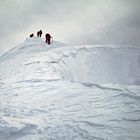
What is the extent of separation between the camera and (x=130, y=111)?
20.4ft

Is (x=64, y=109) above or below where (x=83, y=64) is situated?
below

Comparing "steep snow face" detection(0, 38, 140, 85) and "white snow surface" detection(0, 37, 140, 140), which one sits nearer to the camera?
"white snow surface" detection(0, 37, 140, 140)

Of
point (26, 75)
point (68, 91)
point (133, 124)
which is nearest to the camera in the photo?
point (133, 124)

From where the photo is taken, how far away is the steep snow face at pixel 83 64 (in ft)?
44.1

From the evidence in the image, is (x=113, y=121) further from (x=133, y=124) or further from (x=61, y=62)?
(x=61, y=62)

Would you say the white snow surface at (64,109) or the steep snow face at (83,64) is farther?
the steep snow face at (83,64)

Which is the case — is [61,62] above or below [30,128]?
above

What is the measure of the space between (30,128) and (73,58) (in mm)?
11698

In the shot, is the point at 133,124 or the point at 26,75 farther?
the point at 26,75

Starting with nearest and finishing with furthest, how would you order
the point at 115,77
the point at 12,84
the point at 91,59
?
1. the point at 12,84
2. the point at 115,77
3. the point at 91,59

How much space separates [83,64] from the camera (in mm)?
17062

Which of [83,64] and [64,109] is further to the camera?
[83,64]

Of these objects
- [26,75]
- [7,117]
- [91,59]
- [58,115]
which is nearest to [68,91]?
[58,115]

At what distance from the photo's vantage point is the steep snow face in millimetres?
13430
